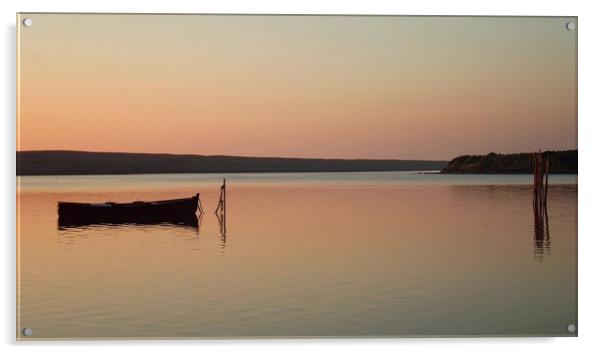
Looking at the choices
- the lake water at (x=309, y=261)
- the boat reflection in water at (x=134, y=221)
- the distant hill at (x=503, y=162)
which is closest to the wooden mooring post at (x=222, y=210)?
the lake water at (x=309, y=261)

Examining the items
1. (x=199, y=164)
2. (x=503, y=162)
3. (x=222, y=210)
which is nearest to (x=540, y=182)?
(x=503, y=162)

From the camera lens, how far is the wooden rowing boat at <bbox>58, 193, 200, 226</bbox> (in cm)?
609

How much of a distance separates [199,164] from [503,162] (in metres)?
1.84

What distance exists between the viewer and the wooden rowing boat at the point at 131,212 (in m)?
6.09

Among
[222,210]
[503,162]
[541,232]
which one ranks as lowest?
[541,232]

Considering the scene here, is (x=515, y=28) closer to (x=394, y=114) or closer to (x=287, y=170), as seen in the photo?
(x=394, y=114)

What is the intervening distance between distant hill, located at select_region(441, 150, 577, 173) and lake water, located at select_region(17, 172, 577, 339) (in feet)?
0.23

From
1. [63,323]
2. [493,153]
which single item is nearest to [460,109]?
[493,153]

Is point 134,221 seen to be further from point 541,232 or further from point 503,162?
point 541,232

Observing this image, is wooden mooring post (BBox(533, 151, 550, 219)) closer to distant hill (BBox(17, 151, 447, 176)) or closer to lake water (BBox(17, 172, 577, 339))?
lake water (BBox(17, 172, 577, 339))

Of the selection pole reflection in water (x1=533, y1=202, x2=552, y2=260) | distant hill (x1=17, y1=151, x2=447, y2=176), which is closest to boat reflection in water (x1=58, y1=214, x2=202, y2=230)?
distant hill (x1=17, y1=151, x2=447, y2=176)

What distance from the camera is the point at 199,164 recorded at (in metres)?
6.41

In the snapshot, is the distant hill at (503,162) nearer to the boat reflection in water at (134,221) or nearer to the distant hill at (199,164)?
the distant hill at (199,164)

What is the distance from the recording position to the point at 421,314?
5.99 metres
